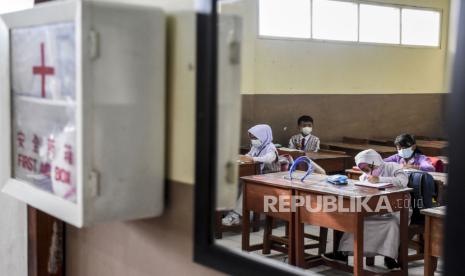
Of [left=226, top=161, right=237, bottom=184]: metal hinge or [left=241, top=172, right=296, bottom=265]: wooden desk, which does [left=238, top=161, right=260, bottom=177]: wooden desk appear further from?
[left=226, top=161, right=237, bottom=184]: metal hinge

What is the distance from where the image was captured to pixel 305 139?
7500mm

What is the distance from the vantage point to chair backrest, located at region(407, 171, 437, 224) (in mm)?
5355

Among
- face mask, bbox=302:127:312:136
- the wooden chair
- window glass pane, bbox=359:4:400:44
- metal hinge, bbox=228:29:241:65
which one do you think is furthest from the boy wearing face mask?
metal hinge, bbox=228:29:241:65

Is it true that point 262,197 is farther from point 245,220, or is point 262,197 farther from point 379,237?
point 379,237

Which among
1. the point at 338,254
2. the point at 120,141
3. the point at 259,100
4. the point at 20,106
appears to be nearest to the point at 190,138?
the point at 120,141

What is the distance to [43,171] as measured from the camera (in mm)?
2098

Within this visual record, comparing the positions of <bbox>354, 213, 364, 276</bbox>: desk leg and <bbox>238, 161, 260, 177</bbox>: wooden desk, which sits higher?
<bbox>238, 161, 260, 177</bbox>: wooden desk

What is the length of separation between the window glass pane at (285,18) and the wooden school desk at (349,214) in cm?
288

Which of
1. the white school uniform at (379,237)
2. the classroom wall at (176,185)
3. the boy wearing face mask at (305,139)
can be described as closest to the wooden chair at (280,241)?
the white school uniform at (379,237)

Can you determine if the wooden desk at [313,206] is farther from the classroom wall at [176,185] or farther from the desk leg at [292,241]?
the classroom wall at [176,185]

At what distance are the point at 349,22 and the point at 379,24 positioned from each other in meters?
0.59

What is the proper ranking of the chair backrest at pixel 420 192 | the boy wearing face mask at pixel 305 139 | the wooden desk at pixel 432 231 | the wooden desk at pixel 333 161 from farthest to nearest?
the boy wearing face mask at pixel 305 139, the wooden desk at pixel 333 161, the chair backrest at pixel 420 192, the wooden desk at pixel 432 231

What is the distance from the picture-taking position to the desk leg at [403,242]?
4.92 metres

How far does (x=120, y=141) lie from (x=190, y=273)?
504mm
